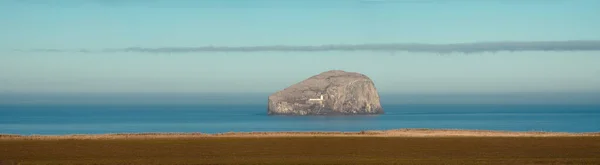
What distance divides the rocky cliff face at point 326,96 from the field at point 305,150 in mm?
118036

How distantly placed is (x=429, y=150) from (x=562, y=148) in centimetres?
865

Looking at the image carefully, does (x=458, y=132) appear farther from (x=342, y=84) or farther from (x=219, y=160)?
(x=342, y=84)

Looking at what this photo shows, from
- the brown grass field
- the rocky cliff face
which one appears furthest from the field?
the rocky cliff face

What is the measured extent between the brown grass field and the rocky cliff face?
114 metres

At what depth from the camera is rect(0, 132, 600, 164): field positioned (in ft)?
145

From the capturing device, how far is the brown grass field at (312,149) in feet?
145

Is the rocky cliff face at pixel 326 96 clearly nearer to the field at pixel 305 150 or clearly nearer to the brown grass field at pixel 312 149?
the brown grass field at pixel 312 149

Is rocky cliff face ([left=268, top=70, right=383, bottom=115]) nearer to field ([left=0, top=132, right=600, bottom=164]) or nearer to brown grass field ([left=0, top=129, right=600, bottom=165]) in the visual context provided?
brown grass field ([left=0, top=129, right=600, bottom=165])

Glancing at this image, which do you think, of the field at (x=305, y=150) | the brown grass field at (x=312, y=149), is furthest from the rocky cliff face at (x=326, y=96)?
the field at (x=305, y=150)

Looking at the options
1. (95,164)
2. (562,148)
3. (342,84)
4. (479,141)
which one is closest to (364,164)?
(95,164)

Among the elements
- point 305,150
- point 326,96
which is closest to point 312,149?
point 305,150

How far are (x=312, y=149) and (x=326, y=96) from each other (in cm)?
13633

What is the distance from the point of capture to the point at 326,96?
189125 mm

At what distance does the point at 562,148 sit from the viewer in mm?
52281
